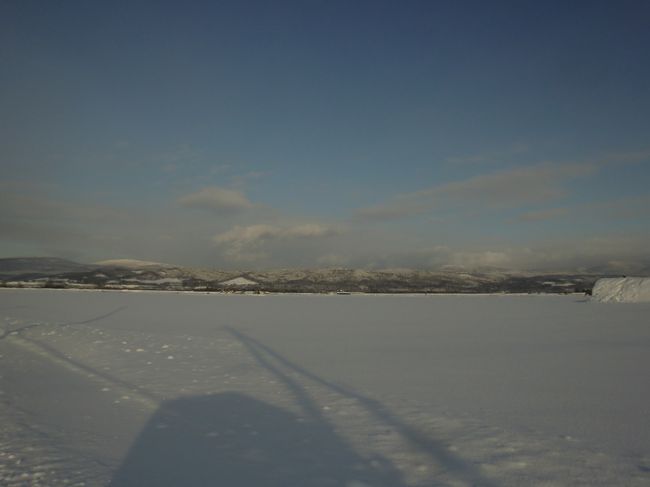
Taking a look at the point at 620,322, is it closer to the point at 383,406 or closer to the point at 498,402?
the point at 498,402

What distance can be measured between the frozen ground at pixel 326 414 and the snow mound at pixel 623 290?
2257cm

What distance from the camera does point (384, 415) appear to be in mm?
5840

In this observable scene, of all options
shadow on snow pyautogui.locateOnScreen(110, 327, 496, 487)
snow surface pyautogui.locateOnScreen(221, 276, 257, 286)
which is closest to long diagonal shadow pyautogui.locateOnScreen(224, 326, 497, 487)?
shadow on snow pyautogui.locateOnScreen(110, 327, 496, 487)

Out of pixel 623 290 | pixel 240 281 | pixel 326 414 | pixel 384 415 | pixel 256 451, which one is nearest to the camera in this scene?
pixel 256 451

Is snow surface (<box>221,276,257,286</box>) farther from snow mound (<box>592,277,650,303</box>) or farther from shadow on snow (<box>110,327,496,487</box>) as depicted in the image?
shadow on snow (<box>110,327,496,487</box>)

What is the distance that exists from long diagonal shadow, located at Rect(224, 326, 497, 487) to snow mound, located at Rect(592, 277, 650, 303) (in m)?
31.0

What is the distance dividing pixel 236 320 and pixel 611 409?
16.0m

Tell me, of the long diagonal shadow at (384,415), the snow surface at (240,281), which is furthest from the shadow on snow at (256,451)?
the snow surface at (240,281)

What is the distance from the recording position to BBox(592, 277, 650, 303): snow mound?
3019 centimetres

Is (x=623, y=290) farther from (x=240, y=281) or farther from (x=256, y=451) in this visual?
(x=240, y=281)

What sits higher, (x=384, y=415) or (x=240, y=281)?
(x=240, y=281)

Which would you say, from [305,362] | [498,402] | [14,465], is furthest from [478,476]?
[305,362]

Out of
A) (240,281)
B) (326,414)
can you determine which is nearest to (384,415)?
(326,414)

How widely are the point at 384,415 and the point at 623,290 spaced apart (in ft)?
111
